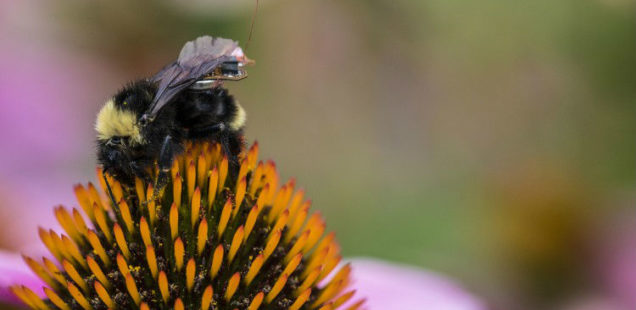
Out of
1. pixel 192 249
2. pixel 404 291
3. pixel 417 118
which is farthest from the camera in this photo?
pixel 417 118

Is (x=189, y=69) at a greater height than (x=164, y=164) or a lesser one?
greater

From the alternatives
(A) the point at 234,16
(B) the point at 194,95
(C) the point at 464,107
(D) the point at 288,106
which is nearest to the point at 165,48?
(D) the point at 288,106

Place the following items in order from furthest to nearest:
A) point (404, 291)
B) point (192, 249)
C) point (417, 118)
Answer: point (417, 118), point (404, 291), point (192, 249)

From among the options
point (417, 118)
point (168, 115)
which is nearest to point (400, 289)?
point (168, 115)

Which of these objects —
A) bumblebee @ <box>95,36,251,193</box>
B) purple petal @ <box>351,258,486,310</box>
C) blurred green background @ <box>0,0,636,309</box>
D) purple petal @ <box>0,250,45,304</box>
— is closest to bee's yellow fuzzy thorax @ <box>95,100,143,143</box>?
bumblebee @ <box>95,36,251,193</box>

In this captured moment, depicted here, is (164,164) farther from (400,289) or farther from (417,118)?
(417,118)

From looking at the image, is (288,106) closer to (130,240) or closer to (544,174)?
(544,174)

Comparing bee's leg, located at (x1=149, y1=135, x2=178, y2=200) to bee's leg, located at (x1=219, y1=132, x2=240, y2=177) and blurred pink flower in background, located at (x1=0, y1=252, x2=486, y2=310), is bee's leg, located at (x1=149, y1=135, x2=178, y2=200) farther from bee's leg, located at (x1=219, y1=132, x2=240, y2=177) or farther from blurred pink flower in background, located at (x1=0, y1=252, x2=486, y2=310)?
blurred pink flower in background, located at (x1=0, y1=252, x2=486, y2=310)

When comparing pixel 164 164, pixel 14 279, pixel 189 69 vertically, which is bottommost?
pixel 14 279
